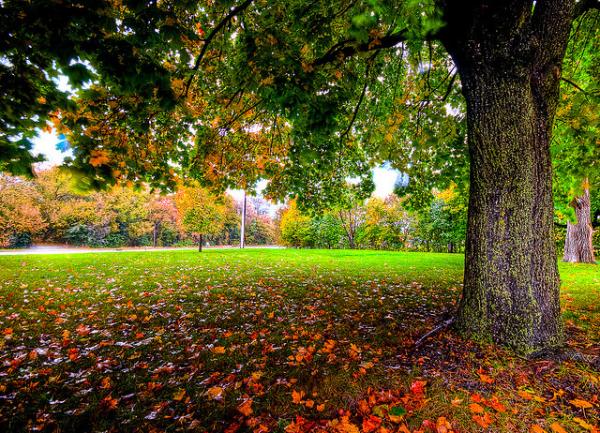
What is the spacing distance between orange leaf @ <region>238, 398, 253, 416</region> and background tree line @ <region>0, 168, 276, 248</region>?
72.3ft

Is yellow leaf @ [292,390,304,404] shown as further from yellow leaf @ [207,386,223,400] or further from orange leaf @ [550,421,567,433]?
orange leaf @ [550,421,567,433]

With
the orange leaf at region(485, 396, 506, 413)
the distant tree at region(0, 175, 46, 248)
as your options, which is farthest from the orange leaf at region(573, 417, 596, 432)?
the distant tree at region(0, 175, 46, 248)

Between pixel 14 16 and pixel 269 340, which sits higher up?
pixel 14 16

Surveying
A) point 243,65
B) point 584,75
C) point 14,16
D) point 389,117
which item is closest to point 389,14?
point 243,65

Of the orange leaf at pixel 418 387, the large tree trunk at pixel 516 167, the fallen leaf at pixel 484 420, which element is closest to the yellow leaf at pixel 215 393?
the orange leaf at pixel 418 387

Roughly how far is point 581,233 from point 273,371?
18.5 metres

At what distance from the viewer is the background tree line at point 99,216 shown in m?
24.7

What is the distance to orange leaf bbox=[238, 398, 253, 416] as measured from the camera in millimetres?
2621

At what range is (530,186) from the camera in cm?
333

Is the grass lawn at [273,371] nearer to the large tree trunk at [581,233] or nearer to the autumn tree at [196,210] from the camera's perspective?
the large tree trunk at [581,233]

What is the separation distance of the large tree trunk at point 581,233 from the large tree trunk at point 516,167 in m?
15.2

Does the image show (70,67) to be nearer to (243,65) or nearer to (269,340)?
(243,65)

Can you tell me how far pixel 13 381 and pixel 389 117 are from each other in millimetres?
7864

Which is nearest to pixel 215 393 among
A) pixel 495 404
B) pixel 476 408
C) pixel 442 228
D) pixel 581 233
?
pixel 476 408
